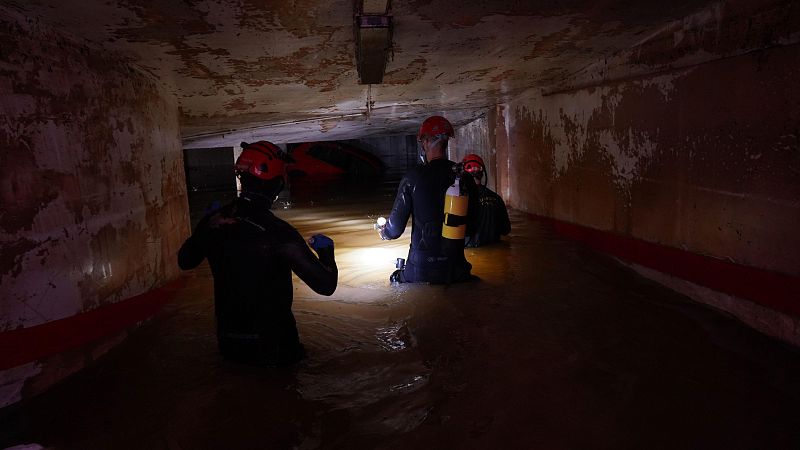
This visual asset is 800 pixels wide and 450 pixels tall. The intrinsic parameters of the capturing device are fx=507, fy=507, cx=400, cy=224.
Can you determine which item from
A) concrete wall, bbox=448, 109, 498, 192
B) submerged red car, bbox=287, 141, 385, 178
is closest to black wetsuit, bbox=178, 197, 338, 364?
concrete wall, bbox=448, 109, 498, 192

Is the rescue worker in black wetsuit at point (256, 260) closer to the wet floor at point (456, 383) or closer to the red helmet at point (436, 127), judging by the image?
the wet floor at point (456, 383)

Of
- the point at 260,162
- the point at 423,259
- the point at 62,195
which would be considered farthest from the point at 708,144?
the point at 62,195

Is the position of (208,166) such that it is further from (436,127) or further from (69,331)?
(69,331)

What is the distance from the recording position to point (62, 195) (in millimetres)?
3375

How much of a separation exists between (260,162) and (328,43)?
1.86 m

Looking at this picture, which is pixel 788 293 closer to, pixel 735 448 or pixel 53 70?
pixel 735 448

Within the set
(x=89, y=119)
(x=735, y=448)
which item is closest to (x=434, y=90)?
(x=89, y=119)

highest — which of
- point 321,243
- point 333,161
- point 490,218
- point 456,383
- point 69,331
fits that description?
point 333,161

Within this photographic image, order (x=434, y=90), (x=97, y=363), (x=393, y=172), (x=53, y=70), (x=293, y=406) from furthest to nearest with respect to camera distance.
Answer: (x=393, y=172), (x=434, y=90), (x=97, y=363), (x=53, y=70), (x=293, y=406)

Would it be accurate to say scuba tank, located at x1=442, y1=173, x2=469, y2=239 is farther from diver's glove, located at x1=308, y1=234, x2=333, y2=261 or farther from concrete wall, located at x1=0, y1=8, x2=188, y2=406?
concrete wall, located at x1=0, y1=8, x2=188, y2=406

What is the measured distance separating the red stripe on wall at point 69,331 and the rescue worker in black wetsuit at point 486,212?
4192 millimetres

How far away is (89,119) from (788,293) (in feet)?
16.8

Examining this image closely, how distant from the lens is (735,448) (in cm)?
246

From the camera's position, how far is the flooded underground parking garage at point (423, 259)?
288cm
